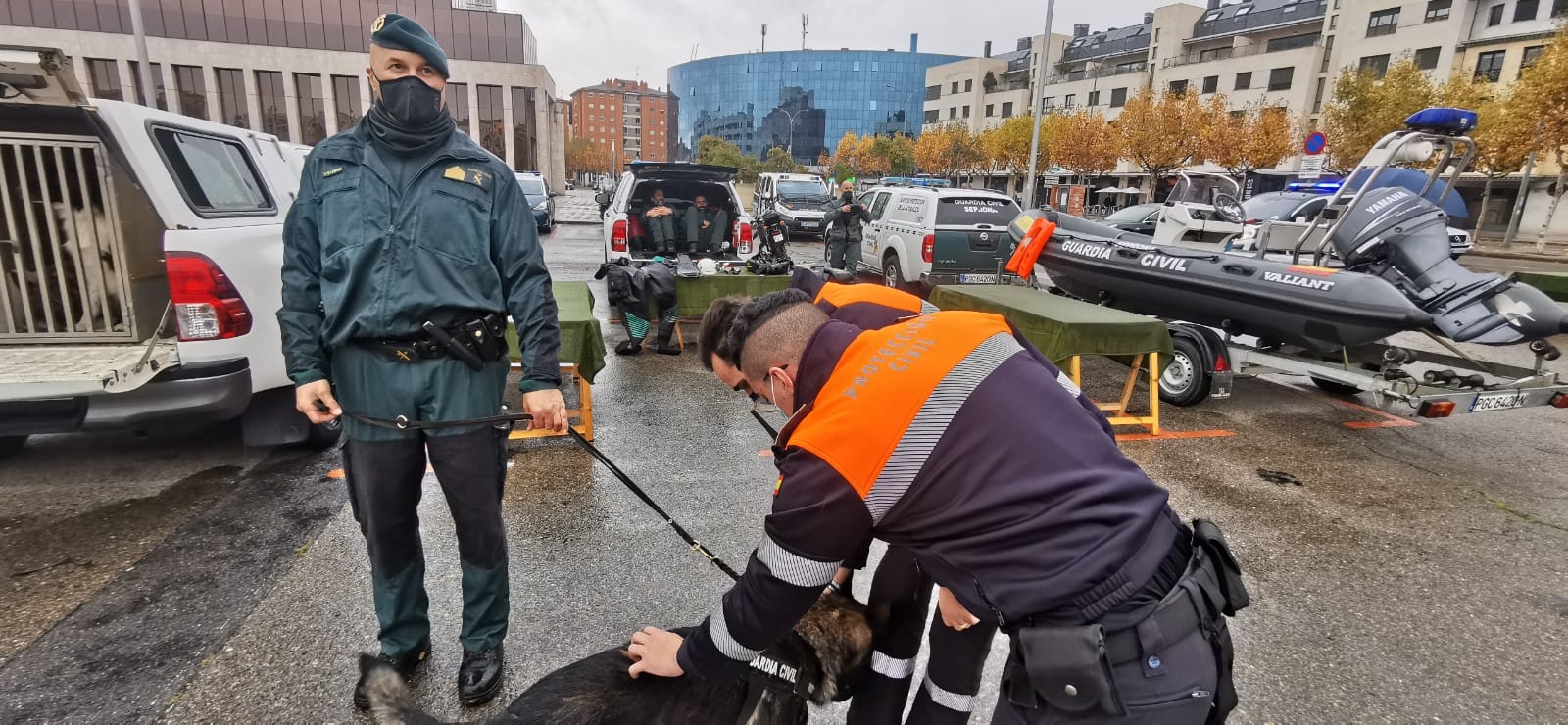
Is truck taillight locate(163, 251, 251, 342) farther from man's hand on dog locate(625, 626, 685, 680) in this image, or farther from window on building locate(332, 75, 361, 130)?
window on building locate(332, 75, 361, 130)

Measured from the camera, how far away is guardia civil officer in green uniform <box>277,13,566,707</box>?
2086 mm

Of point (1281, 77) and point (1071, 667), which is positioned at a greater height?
point (1281, 77)

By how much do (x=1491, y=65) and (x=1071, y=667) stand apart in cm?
4846

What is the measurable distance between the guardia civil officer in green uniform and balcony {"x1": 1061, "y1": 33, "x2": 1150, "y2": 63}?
61.5 meters

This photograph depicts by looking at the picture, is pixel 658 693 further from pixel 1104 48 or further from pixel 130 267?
pixel 1104 48

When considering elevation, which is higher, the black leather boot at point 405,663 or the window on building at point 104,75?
the window on building at point 104,75

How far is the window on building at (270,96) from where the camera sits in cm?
4291

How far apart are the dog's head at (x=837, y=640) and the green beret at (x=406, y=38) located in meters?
1.90

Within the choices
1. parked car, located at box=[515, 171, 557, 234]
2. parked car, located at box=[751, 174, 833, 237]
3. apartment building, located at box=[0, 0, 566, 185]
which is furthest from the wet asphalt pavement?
apartment building, located at box=[0, 0, 566, 185]

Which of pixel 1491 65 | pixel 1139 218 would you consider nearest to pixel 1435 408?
pixel 1139 218

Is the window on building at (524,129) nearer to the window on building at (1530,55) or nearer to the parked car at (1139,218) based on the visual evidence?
the parked car at (1139,218)

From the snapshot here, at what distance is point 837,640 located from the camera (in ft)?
6.23

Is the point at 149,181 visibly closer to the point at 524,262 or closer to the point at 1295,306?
the point at 524,262

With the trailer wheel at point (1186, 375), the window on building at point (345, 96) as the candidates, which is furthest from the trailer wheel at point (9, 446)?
the window on building at point (345, 96)
